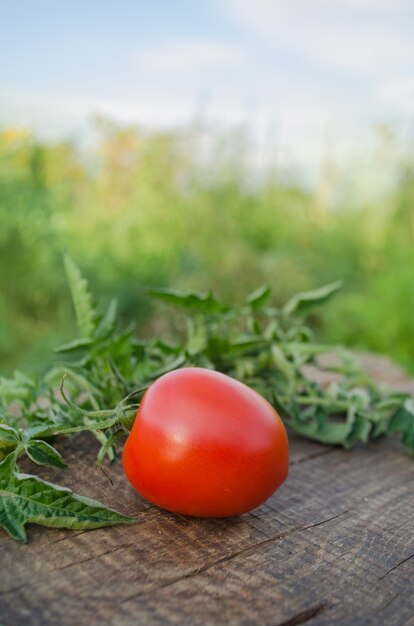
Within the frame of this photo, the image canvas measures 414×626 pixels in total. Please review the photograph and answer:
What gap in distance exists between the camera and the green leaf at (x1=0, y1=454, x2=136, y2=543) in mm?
953

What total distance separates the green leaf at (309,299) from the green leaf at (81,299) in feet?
1.54

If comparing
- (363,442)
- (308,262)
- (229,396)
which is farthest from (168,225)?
(229,396)

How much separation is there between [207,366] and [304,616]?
2.33ft

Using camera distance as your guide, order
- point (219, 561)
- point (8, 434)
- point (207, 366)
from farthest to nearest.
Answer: point (207, 366)
point (8, 434)
point (219, 561)

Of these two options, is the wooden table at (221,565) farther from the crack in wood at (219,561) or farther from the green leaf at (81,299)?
the green leaf at (81,299)

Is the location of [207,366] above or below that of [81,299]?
below

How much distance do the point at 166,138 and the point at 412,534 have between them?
6619mm

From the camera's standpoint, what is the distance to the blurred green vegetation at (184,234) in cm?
472

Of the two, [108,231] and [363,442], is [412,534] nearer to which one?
[363,442]

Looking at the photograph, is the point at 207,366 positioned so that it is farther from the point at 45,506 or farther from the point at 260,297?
the point at 45,506

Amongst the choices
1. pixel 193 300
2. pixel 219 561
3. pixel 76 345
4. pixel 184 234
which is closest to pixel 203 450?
pixel 219 561

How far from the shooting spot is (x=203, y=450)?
98 centimetres

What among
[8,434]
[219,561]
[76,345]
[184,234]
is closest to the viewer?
[219,561]

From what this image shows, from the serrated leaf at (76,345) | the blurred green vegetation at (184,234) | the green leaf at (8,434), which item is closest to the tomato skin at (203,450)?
the green leaf at (8,434)
